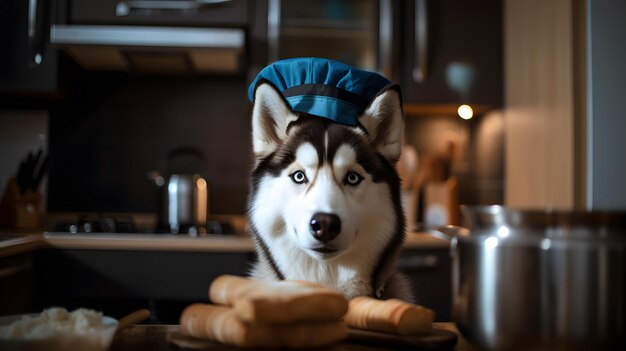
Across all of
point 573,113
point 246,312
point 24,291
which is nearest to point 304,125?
point 246,312

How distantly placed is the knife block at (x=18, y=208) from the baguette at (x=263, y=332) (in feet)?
6.92

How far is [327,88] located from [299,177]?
108 millimetres

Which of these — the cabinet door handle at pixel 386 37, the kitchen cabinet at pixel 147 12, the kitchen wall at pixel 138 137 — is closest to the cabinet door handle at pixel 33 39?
the kitchen cabinet at pixel 147 12

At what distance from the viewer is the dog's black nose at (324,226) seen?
615mm

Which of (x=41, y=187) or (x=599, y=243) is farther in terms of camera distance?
(x=41, y=187)

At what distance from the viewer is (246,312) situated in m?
0.54

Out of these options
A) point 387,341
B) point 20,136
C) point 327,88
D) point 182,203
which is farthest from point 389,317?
point 20,136

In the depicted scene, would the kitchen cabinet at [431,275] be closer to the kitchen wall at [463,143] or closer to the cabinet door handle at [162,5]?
the kitchen wall at [463,143]

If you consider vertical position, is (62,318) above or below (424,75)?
below

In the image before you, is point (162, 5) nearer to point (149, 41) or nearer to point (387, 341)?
point (149, 41)

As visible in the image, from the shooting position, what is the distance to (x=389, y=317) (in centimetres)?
60

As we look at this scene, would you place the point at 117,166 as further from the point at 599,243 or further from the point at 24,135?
the point at 599,243

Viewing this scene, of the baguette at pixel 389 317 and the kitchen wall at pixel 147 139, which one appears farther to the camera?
the kitchen wall at pixel 147 139

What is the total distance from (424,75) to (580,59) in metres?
0.68
